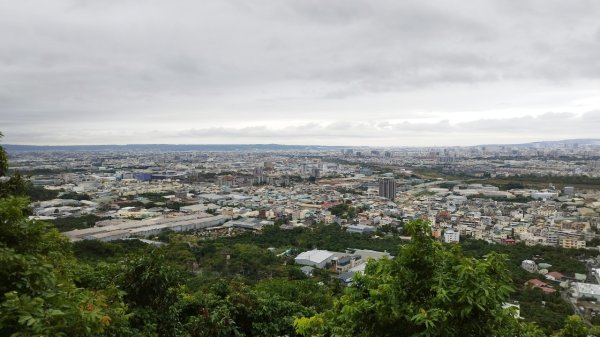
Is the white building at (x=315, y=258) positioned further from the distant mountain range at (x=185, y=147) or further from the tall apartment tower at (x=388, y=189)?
the distant mountain range at (x=185, y=147)

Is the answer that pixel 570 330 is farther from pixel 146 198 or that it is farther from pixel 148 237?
pixel 146 198

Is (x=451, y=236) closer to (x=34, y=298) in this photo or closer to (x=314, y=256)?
(x=314, y=256)

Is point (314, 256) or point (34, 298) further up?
point (34, 298)

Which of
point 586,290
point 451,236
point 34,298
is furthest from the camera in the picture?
point 451,236

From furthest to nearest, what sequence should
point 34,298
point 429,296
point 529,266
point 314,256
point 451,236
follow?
point 451,236 → point 314,256 → point 529,266 → point 429,296 → point 34,298

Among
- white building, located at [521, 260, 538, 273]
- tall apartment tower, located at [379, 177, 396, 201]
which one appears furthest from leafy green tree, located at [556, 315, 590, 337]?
tall apartment tower, located at [379, 177, 396, 201]

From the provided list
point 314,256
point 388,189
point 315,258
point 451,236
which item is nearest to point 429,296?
point 315,258

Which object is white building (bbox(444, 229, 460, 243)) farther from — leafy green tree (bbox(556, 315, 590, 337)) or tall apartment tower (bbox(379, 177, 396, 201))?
leafy green tree (bbox(556, 315, 590, 337))

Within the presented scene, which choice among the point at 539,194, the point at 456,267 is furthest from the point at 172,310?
the point at 539,194

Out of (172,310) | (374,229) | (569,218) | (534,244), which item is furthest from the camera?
Result: (569,218)

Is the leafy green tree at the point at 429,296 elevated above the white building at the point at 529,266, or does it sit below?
above

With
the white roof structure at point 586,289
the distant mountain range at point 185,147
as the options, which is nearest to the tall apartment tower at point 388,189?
the white roof structure at point 586,289
